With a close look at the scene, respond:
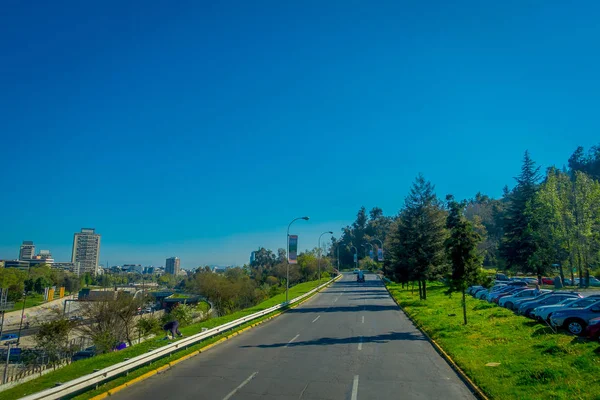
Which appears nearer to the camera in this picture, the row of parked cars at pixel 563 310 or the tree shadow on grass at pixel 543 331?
the tree shadow on grass at pixel 543 331

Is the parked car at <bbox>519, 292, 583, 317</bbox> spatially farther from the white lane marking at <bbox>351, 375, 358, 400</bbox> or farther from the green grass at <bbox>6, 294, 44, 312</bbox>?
the green grass at <bbox>6, 294, 44, 312</bbox>

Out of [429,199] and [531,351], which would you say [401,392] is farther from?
[429,199]

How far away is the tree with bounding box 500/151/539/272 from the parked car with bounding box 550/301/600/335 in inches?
1531

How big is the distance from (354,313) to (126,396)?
840 inches

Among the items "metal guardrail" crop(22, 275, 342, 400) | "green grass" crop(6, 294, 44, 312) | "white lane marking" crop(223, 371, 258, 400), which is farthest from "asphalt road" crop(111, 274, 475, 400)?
"green grass" crop(6, 294, 44, 312)

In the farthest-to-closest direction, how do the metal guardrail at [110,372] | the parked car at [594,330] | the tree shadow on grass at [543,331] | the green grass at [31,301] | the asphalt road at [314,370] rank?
1. the green grass at [31,301]
2. the tree shadow on grass at [543,331]
3. the parked car at [594,330]
4. the asphalt road at [314,370]
5. the metal guardrail at [110,372]

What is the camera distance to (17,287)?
9581 centimetres

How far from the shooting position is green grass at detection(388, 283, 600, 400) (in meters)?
9.33

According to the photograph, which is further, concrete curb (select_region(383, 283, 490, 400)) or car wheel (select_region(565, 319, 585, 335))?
car wheel (select_region(565, 319, 585, 335))

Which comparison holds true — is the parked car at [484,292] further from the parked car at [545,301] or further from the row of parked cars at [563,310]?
the parked car at [545,301]

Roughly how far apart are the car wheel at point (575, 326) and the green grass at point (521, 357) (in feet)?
2.77

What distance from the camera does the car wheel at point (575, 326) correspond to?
1666cm

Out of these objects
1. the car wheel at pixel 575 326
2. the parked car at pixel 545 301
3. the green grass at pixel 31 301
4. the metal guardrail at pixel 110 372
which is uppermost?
the parked car at pixel 545 301

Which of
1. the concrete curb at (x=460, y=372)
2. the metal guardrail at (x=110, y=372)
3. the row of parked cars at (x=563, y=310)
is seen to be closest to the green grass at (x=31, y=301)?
the metal guardrail at (x=110, y=372)
